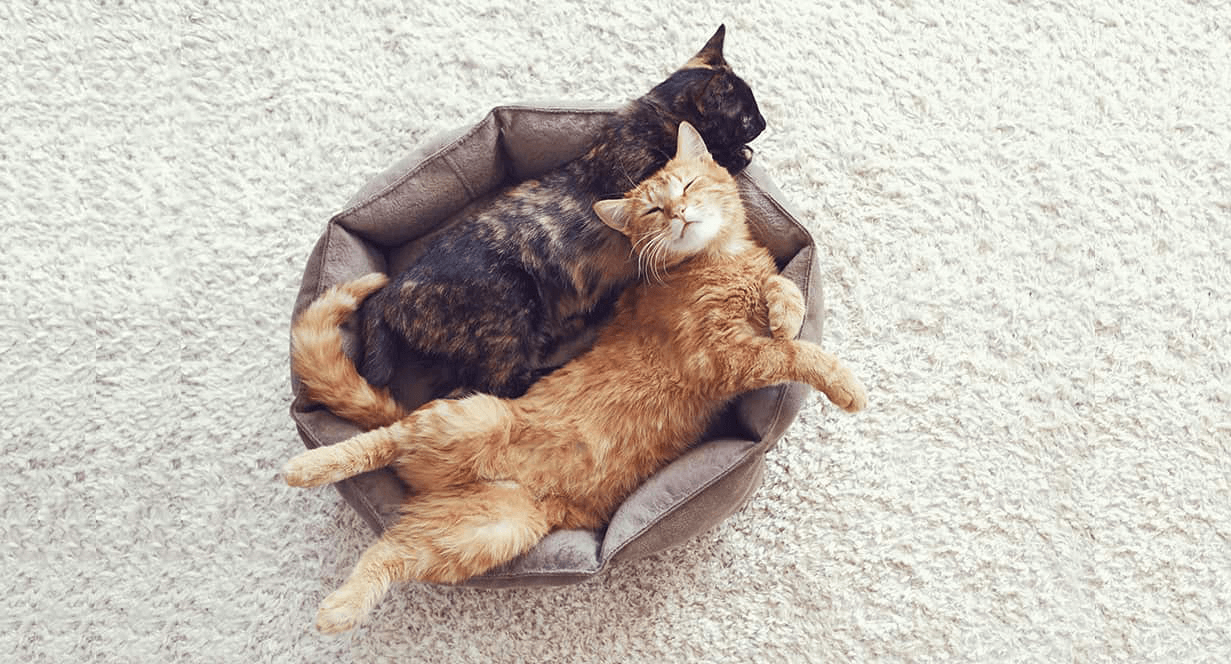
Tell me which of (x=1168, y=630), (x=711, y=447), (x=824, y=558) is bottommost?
(x=1168, y=630)

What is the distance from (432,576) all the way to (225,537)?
0.59m

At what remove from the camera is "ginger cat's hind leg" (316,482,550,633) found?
1.40 meters

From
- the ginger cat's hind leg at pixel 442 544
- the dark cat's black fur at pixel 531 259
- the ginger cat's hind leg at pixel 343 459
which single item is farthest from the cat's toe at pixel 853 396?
the ginger cat's hind leg at pixel 343 459

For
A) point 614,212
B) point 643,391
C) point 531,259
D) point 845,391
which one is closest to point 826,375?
point 845,391

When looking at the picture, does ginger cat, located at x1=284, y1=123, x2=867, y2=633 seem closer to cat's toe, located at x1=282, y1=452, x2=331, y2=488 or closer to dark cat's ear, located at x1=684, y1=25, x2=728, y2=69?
cat's toe, located at x1=282, y1=452, x2=331, y2=488

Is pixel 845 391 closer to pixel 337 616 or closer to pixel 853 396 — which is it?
pixel 853 396

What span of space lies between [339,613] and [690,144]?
96 cm

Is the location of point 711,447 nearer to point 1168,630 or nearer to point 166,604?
point 1168,630

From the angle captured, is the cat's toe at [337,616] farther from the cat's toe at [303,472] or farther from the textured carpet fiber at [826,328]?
the textured carpet fiber at [826,328]

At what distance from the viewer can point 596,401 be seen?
4.97 ft

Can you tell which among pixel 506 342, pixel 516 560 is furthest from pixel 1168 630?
pixel 506 342

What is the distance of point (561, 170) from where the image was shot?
1.64 m

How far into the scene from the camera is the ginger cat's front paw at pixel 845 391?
1434 mm

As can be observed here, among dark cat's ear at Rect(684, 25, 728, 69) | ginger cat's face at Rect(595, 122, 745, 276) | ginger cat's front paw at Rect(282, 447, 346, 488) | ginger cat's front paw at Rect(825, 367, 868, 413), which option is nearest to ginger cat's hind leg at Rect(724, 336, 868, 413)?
ginger cat's front paw at Rect(825, 367, 868, 413)
